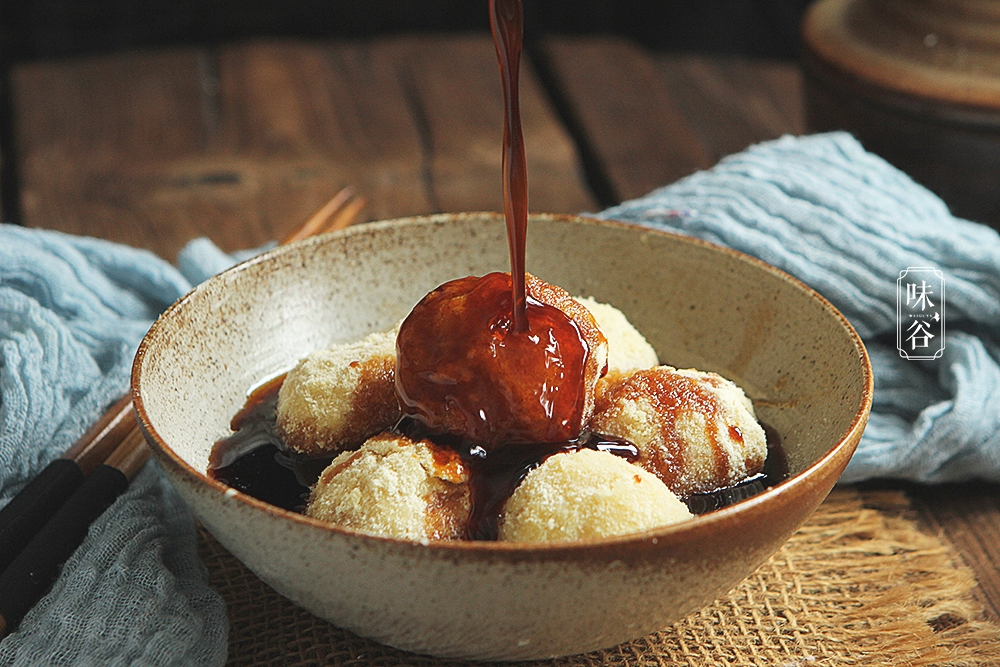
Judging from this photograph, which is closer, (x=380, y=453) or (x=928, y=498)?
(x=380, y=453)

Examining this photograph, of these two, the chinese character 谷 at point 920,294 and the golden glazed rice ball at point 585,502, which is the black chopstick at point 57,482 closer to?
the golden glazed rice ball at point 585,502

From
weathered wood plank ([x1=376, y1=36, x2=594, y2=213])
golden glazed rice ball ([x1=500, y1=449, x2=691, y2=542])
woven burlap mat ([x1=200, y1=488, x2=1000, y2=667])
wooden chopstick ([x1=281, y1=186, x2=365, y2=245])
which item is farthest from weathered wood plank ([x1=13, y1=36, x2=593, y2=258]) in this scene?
golden glazed rice ball ([x1=500, y1=449, x2=691, y2=542])

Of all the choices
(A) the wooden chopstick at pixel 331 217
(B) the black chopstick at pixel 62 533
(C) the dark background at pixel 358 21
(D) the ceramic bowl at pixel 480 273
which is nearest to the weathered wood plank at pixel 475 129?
(C) the dark background at pixel 358 21

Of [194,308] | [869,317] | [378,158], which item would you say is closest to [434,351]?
[194,308]

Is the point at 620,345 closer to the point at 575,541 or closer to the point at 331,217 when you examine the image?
the point at 575,541

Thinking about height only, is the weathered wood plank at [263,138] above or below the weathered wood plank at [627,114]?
above

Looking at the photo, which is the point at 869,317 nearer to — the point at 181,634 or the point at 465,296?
the point at 465,296
